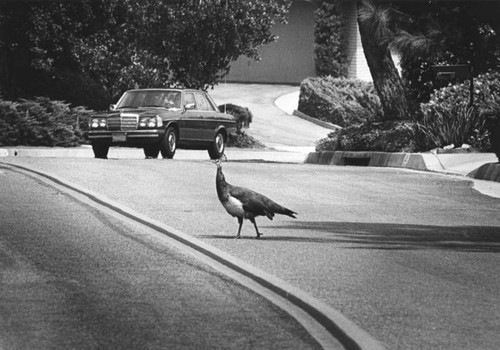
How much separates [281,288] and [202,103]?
925 inches

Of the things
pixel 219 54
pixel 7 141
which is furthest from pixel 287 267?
pixel 219 54

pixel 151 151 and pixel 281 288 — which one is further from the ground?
pixel 281 288

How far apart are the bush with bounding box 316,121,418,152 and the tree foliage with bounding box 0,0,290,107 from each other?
32.9 ft

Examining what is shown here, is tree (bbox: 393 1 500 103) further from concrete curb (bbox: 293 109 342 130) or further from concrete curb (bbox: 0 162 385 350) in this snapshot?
concrete curb (bbox: 293 109 342 130)

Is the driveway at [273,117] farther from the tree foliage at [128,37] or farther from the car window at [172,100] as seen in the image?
the car window at [172,100]

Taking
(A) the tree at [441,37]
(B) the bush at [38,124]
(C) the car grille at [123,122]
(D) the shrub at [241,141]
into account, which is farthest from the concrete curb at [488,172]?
(D) the shrub at [241,141]

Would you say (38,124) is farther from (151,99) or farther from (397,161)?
(397,161)

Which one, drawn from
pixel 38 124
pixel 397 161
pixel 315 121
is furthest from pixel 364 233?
pixel 315 121

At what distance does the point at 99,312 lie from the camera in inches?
416

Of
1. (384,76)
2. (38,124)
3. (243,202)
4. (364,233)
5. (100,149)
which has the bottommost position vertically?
(38,124)

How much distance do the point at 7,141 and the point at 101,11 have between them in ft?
27.9

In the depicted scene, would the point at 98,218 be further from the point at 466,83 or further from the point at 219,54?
the point at 219,54

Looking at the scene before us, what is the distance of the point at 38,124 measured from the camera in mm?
38406

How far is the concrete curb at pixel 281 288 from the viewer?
925cm
